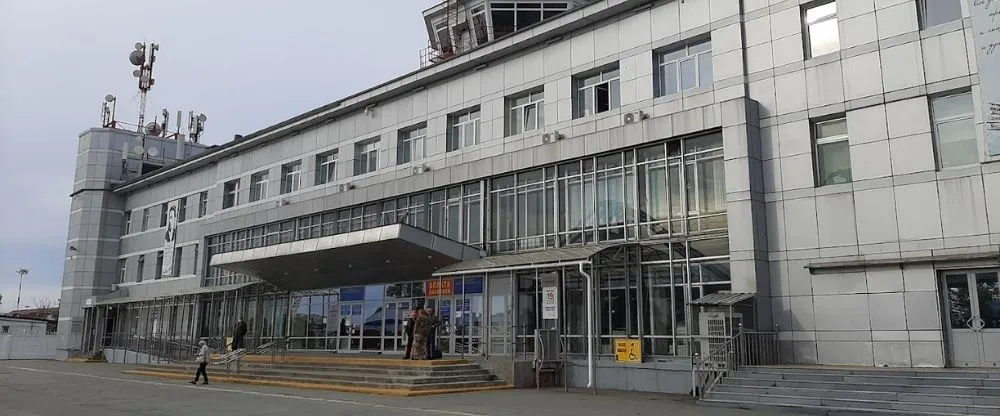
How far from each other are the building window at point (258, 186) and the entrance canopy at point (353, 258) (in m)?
6.45

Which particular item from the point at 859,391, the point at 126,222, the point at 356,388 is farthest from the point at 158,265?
the point at 859,391

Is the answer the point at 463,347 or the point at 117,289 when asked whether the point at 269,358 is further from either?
the point at 117,289

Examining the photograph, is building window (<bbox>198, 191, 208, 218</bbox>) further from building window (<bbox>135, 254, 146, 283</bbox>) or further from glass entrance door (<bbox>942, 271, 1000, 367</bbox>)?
glass entrance door (<bbox>942, 271, 1000, 367</bbox>)

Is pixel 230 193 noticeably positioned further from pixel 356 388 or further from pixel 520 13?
pixel 356 388

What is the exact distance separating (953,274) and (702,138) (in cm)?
668

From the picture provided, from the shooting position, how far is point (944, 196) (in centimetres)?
1592

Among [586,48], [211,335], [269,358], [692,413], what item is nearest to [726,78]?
[586,48]

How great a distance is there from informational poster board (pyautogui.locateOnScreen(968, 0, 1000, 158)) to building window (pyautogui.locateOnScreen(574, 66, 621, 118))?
926cm

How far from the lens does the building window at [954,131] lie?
15.8 meters

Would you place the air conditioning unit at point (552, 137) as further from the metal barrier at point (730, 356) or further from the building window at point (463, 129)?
the metal barrier at point (730, 356)

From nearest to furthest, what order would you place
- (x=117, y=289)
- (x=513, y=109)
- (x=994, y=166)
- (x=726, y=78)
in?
(x=994, y=166)
(x=726, y=78)
(x=513, y=109)
(x=117, y=289)

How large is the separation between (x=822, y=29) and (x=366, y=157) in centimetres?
1860

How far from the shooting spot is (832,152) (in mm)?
17969

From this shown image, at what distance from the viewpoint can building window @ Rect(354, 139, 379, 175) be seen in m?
30.6
